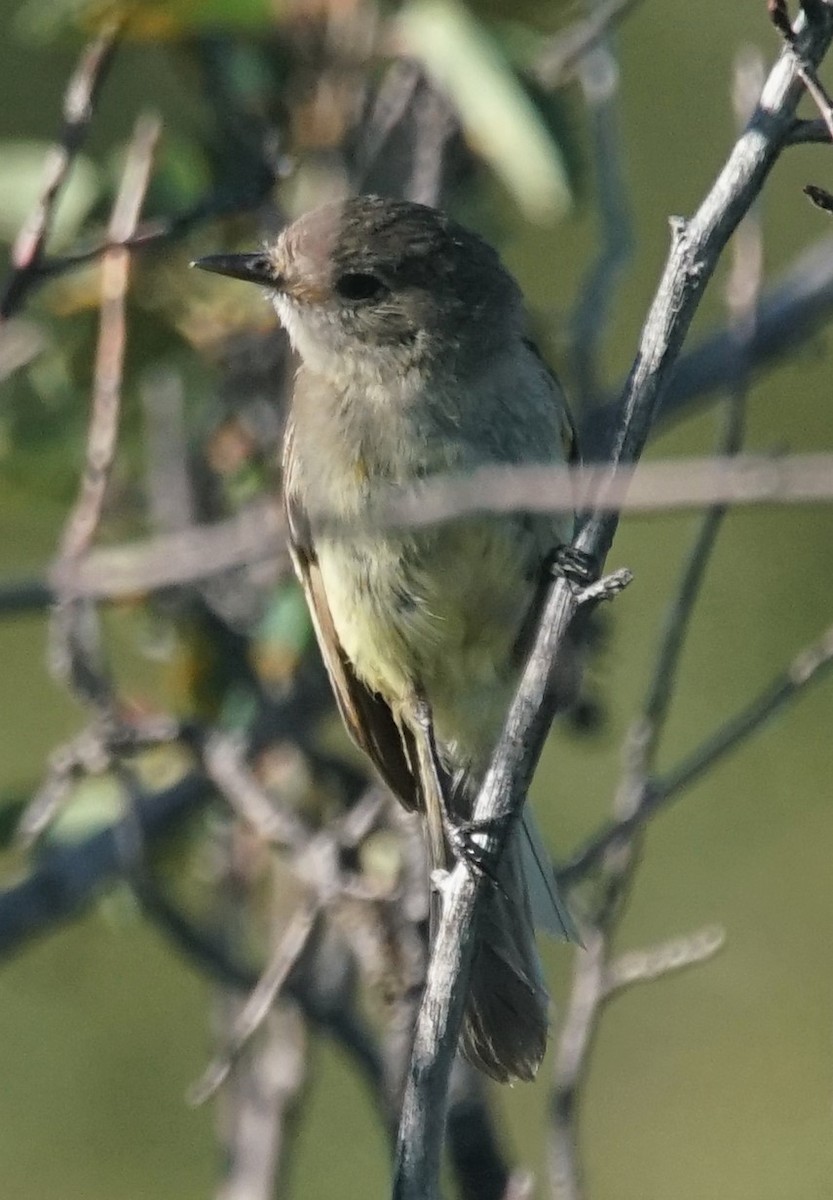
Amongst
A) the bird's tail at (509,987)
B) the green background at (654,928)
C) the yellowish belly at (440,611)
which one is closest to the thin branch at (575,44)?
the yellowish belly at (440,611)

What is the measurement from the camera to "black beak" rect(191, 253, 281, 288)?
376cm

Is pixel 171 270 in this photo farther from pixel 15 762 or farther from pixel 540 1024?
pixel 15 762

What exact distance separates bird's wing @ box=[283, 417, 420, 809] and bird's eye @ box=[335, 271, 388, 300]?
26 centimetres

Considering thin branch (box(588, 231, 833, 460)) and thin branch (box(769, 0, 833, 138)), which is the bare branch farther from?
thin branch (box(769, 0, 833, 138))

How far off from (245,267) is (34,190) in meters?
0.48

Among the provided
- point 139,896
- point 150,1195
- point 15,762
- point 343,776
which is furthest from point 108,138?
point 139,896

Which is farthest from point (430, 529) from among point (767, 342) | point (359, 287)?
point (767, 342)

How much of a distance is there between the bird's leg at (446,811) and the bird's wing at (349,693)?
0.05 meters

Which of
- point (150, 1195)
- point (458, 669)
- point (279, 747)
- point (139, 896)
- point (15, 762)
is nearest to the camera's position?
point (139, 896)

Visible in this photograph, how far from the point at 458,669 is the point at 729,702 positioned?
11.5 feet

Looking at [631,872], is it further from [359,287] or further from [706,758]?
[359,287]

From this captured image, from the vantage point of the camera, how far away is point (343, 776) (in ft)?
13.8

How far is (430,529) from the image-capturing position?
3684 millimetres

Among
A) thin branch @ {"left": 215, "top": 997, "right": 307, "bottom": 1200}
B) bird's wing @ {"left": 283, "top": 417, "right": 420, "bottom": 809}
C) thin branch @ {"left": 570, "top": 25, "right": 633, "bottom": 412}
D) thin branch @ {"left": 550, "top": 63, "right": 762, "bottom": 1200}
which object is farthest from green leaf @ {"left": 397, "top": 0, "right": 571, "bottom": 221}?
thin branch @ {"left": 215, "top": 997, "right": 307, "bottom": 1200}
